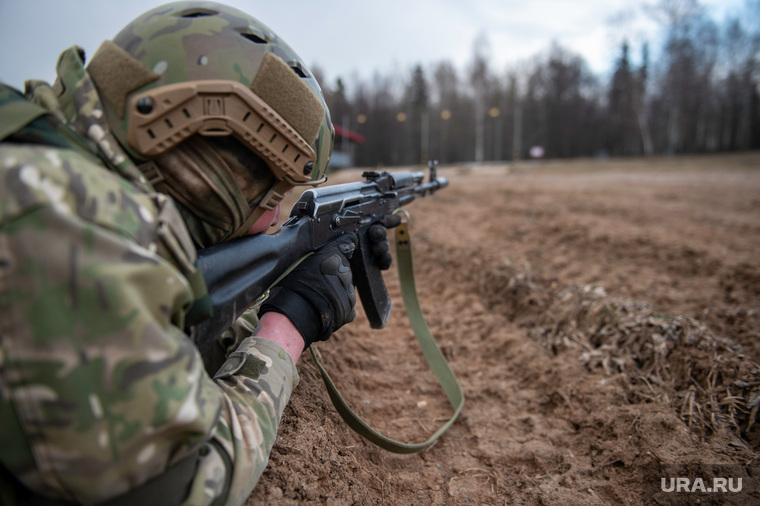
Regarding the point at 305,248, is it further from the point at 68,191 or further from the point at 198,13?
the point at 68,191

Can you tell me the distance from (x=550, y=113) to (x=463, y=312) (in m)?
41.8

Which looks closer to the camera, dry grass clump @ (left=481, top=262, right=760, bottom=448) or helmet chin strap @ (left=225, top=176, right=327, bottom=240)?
helmet chin strap @ (left=225, top=176, right=327, bottom=240)

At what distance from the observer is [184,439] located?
1.07 meters

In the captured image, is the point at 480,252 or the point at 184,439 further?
the point at 480,252

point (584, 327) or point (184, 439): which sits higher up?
point (184, 439)

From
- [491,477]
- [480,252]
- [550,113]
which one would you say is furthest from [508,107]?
Answer: [491,477]

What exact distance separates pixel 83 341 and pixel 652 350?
342cm

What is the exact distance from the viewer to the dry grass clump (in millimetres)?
2527

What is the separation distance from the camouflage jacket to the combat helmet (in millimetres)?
291

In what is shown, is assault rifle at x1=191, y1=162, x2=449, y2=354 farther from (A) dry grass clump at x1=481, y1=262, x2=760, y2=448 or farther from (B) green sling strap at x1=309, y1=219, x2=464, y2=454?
(A) dry grass clump at x1=481, y1=262, x2=760, y2=448

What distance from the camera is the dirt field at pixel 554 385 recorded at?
6.83ft

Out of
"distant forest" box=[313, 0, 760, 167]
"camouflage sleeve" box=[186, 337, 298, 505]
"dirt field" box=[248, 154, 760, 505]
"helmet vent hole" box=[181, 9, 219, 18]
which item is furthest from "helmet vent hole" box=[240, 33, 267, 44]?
"distant forest" box=[313, 0, 760, 167]

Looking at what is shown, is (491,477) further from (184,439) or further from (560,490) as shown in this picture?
(184,439)

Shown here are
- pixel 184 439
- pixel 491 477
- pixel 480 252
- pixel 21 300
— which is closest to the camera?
pixel 21 300
